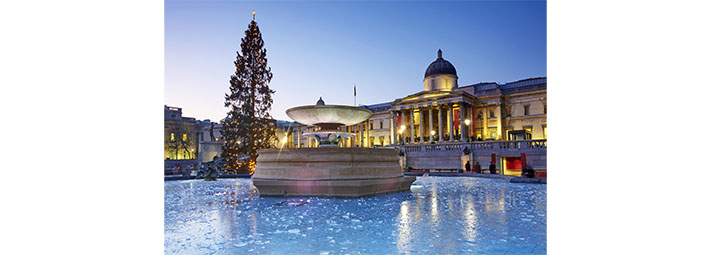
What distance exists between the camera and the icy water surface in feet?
12.3

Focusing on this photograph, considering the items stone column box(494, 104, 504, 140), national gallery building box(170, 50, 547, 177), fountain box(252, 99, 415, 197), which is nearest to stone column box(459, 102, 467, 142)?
national gallery building box(170, 50, 547, 177)

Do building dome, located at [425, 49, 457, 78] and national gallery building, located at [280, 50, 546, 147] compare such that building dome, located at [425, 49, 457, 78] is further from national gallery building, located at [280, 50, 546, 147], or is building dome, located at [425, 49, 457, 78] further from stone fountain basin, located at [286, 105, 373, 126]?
stone fountain basin, located at [286, 105, 373, 126]

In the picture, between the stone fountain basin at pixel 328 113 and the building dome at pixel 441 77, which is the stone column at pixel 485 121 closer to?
the building dome at pixel 441 77

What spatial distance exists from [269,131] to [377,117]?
1429 inches

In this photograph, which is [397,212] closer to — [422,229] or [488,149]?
[422,229]

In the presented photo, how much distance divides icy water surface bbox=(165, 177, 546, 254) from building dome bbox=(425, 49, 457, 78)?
141 ft

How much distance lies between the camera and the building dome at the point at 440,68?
48594 mm

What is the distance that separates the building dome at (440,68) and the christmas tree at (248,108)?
1213 inches

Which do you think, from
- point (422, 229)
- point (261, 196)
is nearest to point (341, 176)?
point (261, 196)

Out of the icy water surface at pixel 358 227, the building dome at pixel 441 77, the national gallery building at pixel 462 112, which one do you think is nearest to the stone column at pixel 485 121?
the national gallery building at pixel 462 112

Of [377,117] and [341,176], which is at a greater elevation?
[377,117]

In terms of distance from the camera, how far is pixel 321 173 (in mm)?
8523

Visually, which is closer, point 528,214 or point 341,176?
point 528,214
